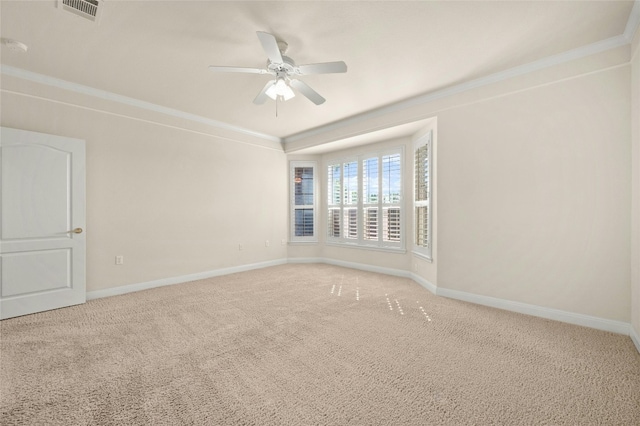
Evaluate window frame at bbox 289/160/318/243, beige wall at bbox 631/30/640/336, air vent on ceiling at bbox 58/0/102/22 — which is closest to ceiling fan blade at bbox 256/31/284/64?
air vent on ceiling at bbox 58/0/102/22

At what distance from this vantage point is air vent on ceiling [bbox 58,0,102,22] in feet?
7.16

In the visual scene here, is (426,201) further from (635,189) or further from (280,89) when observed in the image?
(280,89)

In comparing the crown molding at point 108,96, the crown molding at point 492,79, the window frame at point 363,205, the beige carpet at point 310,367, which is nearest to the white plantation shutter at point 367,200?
the window frame at point 363,205

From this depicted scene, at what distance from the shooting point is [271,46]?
89.2 inches

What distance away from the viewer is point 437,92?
12.5 feet

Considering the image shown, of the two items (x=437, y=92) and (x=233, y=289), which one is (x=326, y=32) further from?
(x=233, y=289)

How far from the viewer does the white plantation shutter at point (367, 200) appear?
5184 mm

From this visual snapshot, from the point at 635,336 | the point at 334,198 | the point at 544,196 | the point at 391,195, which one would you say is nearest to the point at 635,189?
the point at 544,196

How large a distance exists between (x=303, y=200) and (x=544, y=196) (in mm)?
4385

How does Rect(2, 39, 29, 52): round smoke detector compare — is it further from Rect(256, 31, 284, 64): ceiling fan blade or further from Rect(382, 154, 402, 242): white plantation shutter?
Rect(382, 154, 402, 242): white plantation shutter

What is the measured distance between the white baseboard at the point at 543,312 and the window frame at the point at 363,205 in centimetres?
150

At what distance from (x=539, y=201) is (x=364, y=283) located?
2.58 metres

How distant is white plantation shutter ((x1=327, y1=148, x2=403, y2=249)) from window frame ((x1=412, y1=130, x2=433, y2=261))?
1.15 ft

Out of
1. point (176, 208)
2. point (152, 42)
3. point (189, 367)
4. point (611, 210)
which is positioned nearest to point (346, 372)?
point (189, 367)
